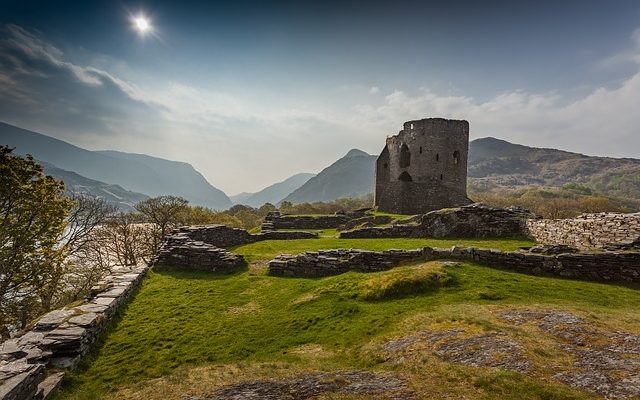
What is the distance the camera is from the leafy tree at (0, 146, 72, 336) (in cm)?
1688

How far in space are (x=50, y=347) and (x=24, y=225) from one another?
13.6 m

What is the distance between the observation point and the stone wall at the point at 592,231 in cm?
1496

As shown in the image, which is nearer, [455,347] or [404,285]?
[455,347]

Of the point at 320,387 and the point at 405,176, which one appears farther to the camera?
the point at 405,176

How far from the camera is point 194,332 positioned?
10625 millimetres

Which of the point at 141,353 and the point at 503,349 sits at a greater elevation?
the point at 503,349

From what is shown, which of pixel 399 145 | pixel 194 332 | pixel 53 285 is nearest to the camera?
pixel 194 332

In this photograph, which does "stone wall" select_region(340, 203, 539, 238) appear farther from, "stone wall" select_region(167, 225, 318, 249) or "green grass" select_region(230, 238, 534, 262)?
"stone wall" select_region(167, 225, 318, 249)

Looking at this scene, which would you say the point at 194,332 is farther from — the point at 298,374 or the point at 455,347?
the point at 455,347

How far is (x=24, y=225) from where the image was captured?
60.4 ft

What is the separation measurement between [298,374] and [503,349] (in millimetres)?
4418

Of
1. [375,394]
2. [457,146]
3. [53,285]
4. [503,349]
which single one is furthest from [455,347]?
[457,146]

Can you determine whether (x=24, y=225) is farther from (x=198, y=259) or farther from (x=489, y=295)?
(x=489, y=295)

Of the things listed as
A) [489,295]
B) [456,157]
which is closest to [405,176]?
[456,157]
